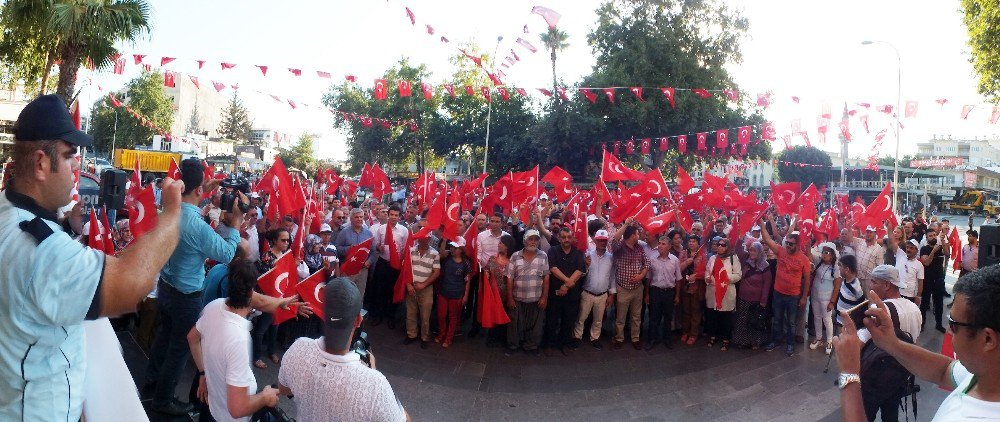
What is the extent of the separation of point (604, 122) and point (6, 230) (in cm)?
2911

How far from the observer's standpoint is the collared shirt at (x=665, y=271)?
7824 millimetres

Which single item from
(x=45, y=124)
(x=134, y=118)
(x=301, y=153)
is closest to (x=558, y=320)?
(x=45, y=124)

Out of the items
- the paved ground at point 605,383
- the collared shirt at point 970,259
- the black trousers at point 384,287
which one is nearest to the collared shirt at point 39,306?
the paved ground at point 605,383

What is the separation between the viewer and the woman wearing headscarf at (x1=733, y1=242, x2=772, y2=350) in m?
7.76

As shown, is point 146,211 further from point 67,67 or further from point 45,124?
point 67,67

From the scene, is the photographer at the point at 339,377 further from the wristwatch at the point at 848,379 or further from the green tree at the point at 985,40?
the green tree at the point at 985,40

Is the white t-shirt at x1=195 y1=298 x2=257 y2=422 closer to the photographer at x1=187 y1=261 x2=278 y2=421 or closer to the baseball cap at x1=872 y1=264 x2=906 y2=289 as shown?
the photographer at x1=187 y1=261 x2=278 y2=421

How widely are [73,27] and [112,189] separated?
428 inches

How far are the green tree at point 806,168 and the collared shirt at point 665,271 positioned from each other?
181 feet

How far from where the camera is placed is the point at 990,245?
4.84 m

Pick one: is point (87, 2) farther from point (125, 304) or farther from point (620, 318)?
point (125, 304)

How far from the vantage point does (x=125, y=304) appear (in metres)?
1.50

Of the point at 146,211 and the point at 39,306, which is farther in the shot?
the point at 146,211

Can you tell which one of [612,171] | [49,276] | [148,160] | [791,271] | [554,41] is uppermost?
[554,41]
